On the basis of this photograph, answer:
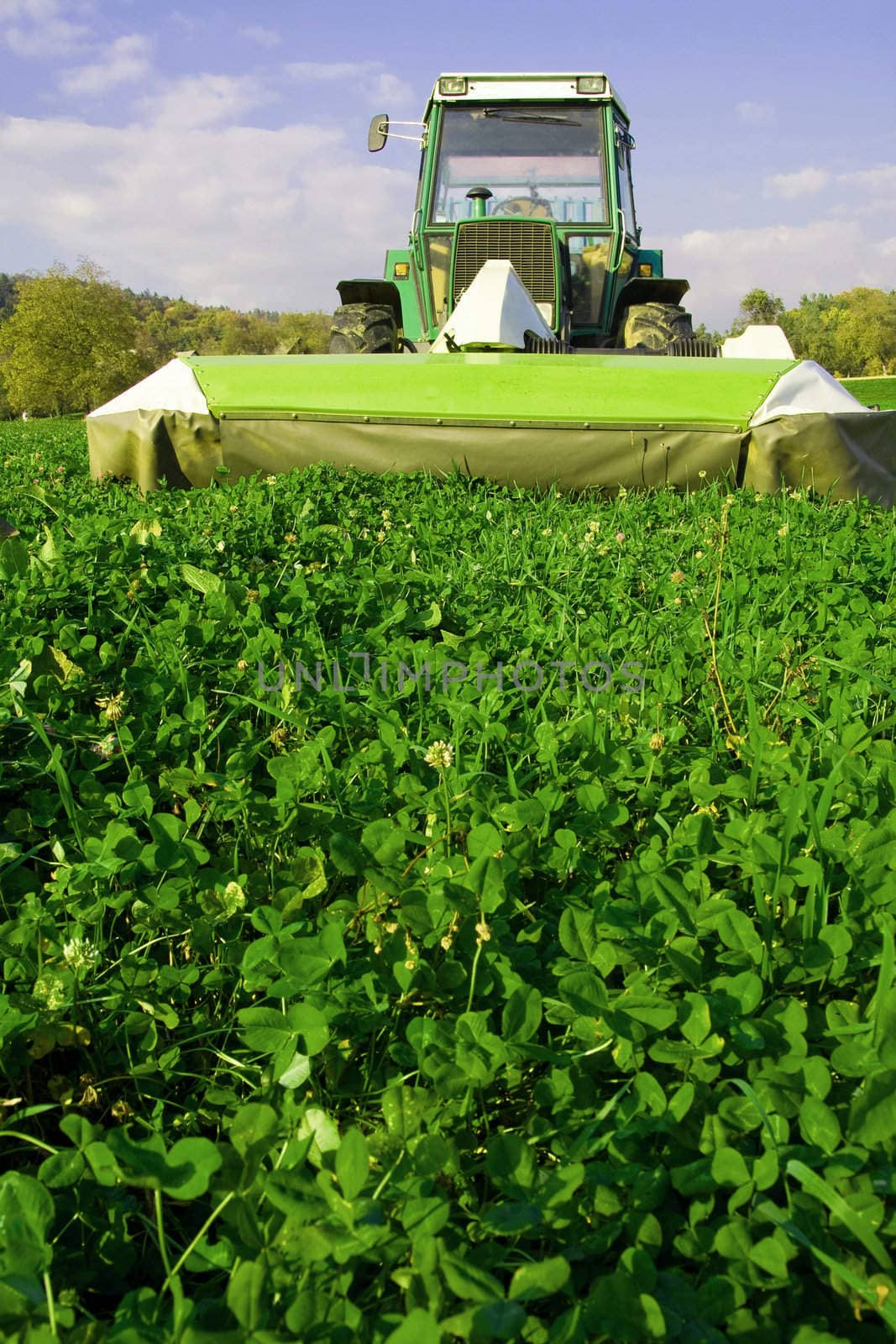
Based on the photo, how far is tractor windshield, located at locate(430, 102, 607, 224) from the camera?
7297 millimetres

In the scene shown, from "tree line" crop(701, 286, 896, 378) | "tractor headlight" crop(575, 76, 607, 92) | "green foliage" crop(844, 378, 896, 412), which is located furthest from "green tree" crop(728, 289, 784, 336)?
"tractor headlight" crop(575, 76, 607, 92)

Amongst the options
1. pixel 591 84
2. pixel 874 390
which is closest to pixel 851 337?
pixel 874 390

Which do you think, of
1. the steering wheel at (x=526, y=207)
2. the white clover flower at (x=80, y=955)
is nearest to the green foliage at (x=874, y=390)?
the steering wheel at (x=526, y=207)

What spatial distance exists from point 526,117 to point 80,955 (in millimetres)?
7887

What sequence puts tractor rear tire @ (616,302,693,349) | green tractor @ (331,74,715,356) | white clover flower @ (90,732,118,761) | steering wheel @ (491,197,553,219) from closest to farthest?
white clover flower @ (90,732,118,761) < tractor rear tire @ (616,302,693,349) < green tractor @ (331,74,715,356) < steering wheel @ (491,197,553,219)

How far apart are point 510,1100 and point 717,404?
155 inches

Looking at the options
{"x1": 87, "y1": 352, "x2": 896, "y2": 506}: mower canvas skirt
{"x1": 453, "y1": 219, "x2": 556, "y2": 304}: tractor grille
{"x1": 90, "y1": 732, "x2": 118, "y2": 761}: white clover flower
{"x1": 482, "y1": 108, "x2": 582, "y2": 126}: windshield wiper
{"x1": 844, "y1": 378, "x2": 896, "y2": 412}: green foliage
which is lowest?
{"x1": 90, "y1": 732, "x2": 118, "y2": 761}: white clover flower

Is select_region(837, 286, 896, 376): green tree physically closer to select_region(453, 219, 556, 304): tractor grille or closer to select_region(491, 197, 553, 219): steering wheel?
select_region(491, 197, 553, 219): steering wheel

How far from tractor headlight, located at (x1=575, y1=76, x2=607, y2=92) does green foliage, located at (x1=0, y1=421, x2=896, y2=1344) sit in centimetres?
671

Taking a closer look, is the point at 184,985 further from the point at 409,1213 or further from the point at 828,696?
the point at 828,696

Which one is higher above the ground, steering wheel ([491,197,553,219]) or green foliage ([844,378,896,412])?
green foliage ([844,378,896,412])

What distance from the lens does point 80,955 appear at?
115 cm

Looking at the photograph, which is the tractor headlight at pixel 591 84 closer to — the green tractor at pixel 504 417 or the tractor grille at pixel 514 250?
the tractor grille at pixel 514 250

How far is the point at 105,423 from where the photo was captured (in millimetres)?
4637
